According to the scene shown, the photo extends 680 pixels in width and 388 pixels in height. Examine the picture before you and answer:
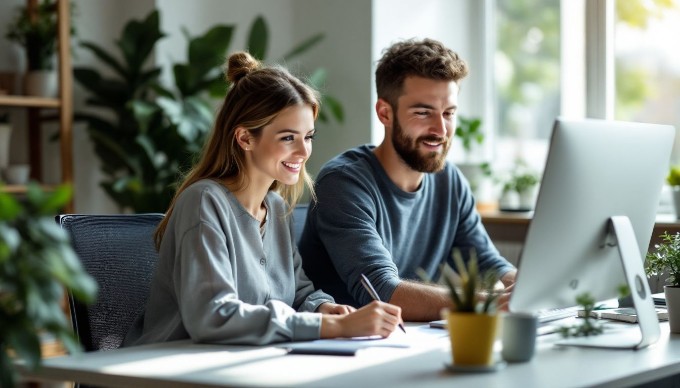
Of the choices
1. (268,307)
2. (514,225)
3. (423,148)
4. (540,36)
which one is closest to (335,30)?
(540,36)

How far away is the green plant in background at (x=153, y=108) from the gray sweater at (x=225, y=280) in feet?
5.85

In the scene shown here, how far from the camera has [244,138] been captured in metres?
2.11

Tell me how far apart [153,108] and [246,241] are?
79.3 inches

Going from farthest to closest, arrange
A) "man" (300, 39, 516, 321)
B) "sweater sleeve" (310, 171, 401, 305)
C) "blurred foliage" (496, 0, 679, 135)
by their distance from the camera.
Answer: "blurred foliage" (496, 0, 679, 135)
"man" (300, 39, 516, 321)
"sweater sleeve" (310, 171, 401, 305)

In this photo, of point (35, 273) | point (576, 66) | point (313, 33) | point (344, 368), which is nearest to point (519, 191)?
point (576, 66)

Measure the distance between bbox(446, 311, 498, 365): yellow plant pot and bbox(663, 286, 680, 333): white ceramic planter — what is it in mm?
582

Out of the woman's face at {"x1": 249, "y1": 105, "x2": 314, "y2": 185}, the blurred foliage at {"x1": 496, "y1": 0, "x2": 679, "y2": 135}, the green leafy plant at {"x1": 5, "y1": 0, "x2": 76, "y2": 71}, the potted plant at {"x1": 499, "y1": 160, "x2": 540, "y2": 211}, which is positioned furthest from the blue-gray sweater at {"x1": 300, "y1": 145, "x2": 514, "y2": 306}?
the green leafy plant at {"x1": 5, "y1": 0, "x2": 76, "y2": 71}

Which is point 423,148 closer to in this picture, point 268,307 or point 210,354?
point 268,307

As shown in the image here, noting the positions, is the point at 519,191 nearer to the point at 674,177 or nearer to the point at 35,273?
the point at 674,177

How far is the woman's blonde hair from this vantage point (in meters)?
2.10

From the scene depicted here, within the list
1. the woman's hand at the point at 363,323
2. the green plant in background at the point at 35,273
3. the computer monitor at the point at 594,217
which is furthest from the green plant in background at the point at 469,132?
the green plant in background at the point at 35,273

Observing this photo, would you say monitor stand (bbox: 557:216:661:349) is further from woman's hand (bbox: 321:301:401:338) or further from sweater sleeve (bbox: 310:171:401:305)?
sweater sleeve (bbox: 310:171:401:305)

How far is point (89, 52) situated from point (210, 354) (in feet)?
9.47

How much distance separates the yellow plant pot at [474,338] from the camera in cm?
154
